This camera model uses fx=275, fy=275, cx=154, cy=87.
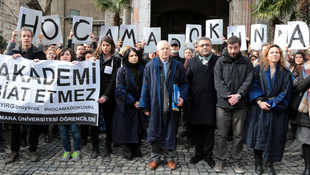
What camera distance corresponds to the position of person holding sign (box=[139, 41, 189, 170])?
4449 millimetres

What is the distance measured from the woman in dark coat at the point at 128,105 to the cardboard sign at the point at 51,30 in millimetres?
2254

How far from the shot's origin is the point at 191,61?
4805 mm

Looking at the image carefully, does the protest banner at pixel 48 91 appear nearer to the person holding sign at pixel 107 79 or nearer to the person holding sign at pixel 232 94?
the person holding sign at pixel 107 79

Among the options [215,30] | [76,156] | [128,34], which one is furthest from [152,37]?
[76,156]

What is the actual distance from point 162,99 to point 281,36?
4216 millimetres

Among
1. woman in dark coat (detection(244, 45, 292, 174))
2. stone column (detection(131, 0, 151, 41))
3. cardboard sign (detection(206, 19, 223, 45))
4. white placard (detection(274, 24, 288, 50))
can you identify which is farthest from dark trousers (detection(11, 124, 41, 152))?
stone column (detection(131, 0, 151, 41))

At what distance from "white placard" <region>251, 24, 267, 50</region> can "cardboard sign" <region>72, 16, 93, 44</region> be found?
4.41 metres

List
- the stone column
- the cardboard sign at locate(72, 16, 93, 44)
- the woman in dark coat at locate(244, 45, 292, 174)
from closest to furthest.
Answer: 1. the woman in dark coat at locate(244, 45, 292, 174)
2. the cardboard sign at locate(72, 16, 93, 44)
3. the stone column

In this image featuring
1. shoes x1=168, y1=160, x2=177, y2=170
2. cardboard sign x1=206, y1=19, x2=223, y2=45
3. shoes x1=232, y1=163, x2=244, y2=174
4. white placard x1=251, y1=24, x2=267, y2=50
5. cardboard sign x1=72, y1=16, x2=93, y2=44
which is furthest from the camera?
white placard x1=251, y1=24, x2=267, y2=50

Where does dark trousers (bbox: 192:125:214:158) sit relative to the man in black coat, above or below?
below

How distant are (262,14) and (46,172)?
30.5 ft

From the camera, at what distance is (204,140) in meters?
4.82

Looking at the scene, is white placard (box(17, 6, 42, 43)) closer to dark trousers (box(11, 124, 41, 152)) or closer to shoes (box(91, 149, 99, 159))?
dark trousers (box(11, 124, 41, 152))

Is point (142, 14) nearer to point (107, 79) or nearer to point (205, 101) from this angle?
point (107, 79)
